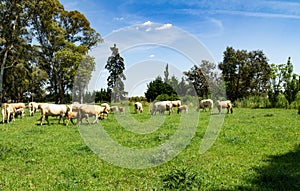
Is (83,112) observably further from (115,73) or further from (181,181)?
(181,181)

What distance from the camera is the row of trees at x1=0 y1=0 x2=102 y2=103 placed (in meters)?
35.9

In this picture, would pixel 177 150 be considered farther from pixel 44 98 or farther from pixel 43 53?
pixel 44 98

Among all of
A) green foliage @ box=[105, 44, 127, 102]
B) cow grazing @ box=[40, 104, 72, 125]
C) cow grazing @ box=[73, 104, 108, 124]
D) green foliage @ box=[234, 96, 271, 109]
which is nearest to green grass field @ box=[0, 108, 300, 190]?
cow grazing @ box=[73, 104, 108, 124]

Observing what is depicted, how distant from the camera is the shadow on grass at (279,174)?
21.0 ft

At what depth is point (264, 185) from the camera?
254 inches

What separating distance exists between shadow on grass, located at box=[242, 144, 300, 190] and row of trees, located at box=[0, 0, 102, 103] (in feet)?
94.7

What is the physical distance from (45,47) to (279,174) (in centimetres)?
3996

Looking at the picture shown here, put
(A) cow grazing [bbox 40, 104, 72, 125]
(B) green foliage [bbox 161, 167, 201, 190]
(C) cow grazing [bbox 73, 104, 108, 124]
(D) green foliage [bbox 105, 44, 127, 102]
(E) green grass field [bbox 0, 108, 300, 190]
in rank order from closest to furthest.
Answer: (B) green foliage [bbox 161, 167, 201, 190] → (E) green grass field [bbox 0, 108, 300, 190] → (C) cow grazing [bbox 73, 104, 108, 124] → (A) cow grazing [bbox 40, 104, 72, 125] → (D) green foliage [bbox 105, 44, 127, 102]

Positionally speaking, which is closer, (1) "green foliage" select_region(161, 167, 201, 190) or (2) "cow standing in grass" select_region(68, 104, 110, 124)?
(1) "green foliage" select_region(161, 167, 201, 190)

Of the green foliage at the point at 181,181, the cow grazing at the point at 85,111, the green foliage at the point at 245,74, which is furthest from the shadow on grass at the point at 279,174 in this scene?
the green foliage at the point at 245,74

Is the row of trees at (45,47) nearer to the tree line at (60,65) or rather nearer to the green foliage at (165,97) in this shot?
the tree line at (60,65)

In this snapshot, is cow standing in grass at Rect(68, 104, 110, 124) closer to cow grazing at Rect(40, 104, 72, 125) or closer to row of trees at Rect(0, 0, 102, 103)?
cow grazing at Rect(40, 104, 72, 125)

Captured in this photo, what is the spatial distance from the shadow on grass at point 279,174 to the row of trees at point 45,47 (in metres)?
28.9

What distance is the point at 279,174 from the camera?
706cm
